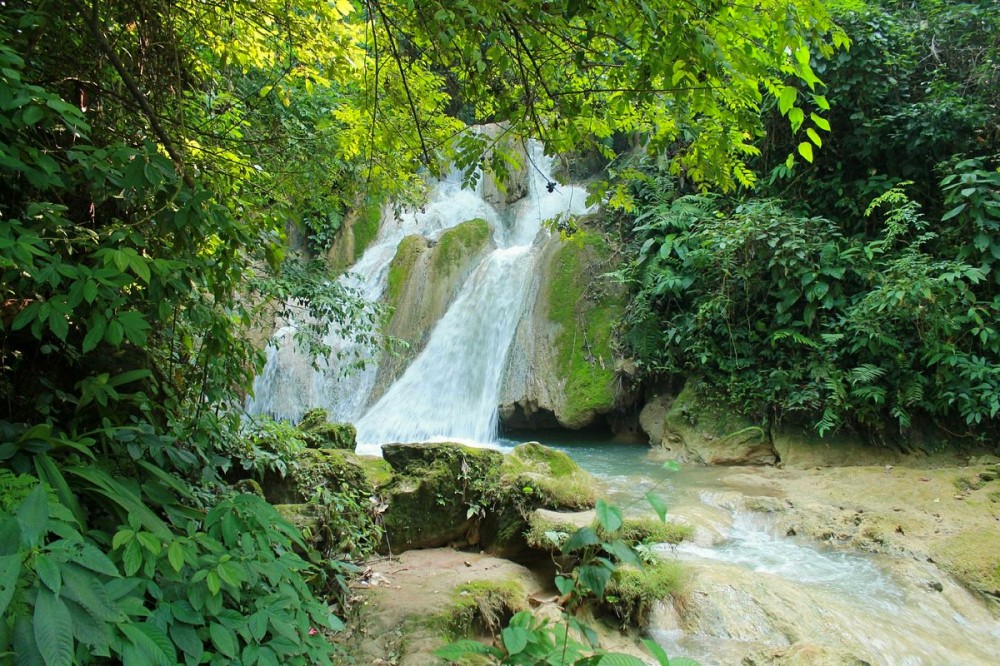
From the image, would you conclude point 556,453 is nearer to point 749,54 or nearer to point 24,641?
point 749,54

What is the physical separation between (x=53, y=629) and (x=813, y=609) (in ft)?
12.6

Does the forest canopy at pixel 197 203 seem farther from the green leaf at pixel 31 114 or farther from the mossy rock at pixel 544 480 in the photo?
the mossy rock at pixel 544 480

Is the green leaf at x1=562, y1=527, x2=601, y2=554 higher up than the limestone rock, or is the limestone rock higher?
the green leaf at x1=562, y1=527, x2=601, y2=554

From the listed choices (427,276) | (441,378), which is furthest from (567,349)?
(427,276)

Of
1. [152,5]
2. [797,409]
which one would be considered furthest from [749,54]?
[797,409]

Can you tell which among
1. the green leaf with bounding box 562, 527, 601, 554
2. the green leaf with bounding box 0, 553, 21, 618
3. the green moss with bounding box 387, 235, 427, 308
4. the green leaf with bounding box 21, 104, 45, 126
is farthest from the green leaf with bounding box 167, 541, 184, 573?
the green moss with bounding box 387, 235, 427, 308

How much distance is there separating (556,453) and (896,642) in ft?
9.14

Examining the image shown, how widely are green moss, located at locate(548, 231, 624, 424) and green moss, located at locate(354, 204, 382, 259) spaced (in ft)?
19.7

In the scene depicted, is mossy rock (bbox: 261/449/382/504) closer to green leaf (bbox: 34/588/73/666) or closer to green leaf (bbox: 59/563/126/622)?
green leaf (bbox: 59/563/126/622)

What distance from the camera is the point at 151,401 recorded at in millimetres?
2391

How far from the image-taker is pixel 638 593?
142 inches

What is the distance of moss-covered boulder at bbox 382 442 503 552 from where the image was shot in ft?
13.9

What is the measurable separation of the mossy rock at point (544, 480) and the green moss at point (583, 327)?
3393 millimetres

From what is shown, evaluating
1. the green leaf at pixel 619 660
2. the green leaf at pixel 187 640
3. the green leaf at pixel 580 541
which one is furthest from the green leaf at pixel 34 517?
the green leaf at pixel 619 660
